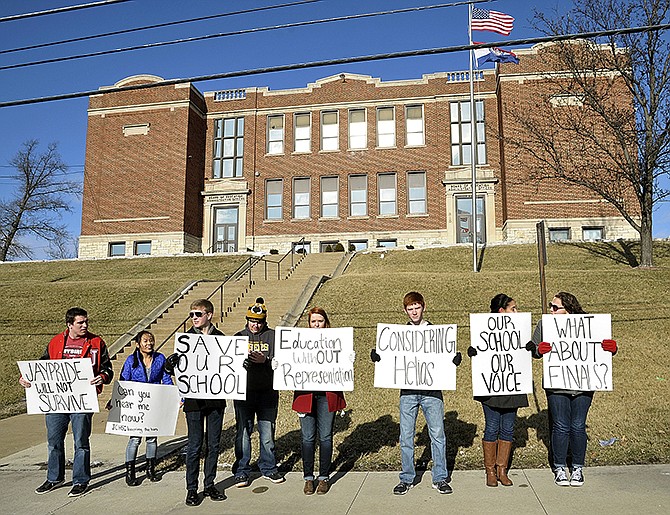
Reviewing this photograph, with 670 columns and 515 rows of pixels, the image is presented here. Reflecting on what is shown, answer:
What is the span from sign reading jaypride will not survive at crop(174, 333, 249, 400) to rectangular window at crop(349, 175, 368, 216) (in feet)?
105

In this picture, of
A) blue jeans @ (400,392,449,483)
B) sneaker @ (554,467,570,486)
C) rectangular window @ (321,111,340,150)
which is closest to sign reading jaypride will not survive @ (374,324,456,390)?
blue jeans @ (400,392,449,483)

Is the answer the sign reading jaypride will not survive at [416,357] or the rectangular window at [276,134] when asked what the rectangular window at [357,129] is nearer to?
the rectangular window at [276,134]

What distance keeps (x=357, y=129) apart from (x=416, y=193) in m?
6.03

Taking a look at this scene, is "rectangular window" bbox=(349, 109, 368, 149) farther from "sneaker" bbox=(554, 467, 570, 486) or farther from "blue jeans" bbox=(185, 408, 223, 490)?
"sneaker" bbox=(554, 467, 570, 486)

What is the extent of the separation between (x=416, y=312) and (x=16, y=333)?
14828 mm

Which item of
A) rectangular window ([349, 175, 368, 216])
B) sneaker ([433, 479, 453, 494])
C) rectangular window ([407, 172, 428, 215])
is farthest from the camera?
rectangular window ([349, 175, 368, 216])

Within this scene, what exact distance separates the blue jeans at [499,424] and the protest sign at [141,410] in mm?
3469

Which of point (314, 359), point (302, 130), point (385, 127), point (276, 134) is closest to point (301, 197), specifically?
point (302, 130)

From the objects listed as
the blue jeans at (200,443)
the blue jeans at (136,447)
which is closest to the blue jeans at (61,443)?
the blue jeans at (136,447)

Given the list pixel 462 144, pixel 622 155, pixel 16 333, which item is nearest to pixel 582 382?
pixel 16 333

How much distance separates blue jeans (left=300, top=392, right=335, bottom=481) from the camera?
6145 mm

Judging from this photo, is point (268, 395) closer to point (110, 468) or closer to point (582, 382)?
point (110, 468)

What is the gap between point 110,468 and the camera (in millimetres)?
7328

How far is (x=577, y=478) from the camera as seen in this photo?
6012 mm
